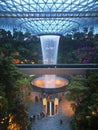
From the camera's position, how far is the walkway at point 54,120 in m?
29.4

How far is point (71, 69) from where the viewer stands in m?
36.4

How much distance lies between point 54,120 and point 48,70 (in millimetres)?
7038

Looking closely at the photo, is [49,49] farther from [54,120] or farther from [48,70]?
[54,120]

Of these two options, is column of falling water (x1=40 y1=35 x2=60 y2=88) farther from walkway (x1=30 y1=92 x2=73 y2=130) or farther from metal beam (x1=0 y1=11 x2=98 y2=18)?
walkway (x1=30 y1=92 x2=73 y2=130)

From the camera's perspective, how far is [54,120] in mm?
31047

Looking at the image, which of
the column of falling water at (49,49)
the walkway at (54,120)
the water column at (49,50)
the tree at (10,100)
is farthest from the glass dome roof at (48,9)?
the tree at (10,100)

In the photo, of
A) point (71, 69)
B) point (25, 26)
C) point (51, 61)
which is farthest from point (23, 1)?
point (25, 26)

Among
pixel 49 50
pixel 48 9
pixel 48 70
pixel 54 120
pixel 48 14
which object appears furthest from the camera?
pixel 48 14

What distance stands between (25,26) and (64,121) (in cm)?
4790

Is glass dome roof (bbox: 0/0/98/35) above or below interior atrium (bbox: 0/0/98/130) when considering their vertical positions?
above

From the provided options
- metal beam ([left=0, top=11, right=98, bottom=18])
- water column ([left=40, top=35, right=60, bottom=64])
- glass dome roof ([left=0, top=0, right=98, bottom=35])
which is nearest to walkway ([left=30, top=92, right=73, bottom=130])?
water column ([left=40, top=35, right=60, bottom=64])

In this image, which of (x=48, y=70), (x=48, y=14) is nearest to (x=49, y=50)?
(x=48, y=14)

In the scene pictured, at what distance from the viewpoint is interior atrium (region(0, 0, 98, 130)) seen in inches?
1018

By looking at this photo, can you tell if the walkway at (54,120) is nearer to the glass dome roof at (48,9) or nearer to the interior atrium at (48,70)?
the interior atrium at (48,70)
